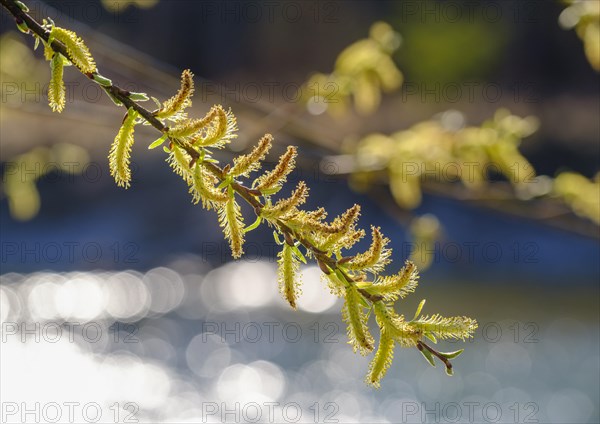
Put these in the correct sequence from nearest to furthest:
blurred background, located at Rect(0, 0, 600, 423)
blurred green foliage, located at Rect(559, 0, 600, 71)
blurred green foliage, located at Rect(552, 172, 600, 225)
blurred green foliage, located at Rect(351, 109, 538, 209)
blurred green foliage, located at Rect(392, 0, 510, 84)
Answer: blurred green foliage, located at Rect(559, 0, 600, 71), blurred green foliage, located at Rect(351, 109, 538, 209), blurred green foliage, located at Rect(552, 172, 600, 225), blurred background, located at Rect(0, 0, 600, 423), blurred green foliage, located at Rect(392, 0, 510, 84)

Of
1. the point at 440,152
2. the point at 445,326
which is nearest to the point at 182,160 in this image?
the point at 445,326

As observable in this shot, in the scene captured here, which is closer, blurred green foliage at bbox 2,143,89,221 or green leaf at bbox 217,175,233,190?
green leaf at bbox 217,175,233,190

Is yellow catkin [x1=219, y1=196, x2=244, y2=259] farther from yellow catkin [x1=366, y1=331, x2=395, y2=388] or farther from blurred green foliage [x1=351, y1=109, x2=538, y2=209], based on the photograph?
blurred green foliage [x1=351, y1=109, x2=538, y2=209]

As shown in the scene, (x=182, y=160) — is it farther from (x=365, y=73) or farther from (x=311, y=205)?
(x=311, y=205)

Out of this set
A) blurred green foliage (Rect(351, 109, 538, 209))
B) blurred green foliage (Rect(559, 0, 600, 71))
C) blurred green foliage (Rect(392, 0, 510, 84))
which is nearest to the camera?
blurred green foliage (Rect(559, 0, 600, 71))

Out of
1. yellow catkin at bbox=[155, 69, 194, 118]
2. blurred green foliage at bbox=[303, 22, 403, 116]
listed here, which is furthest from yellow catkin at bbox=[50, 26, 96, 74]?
blurred green foliage at bbox=[303, 22, 403, 116]

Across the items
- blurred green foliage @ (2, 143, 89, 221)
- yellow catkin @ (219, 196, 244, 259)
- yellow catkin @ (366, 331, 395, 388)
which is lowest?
yellow catkin @ (366, 331, 395, 388)
